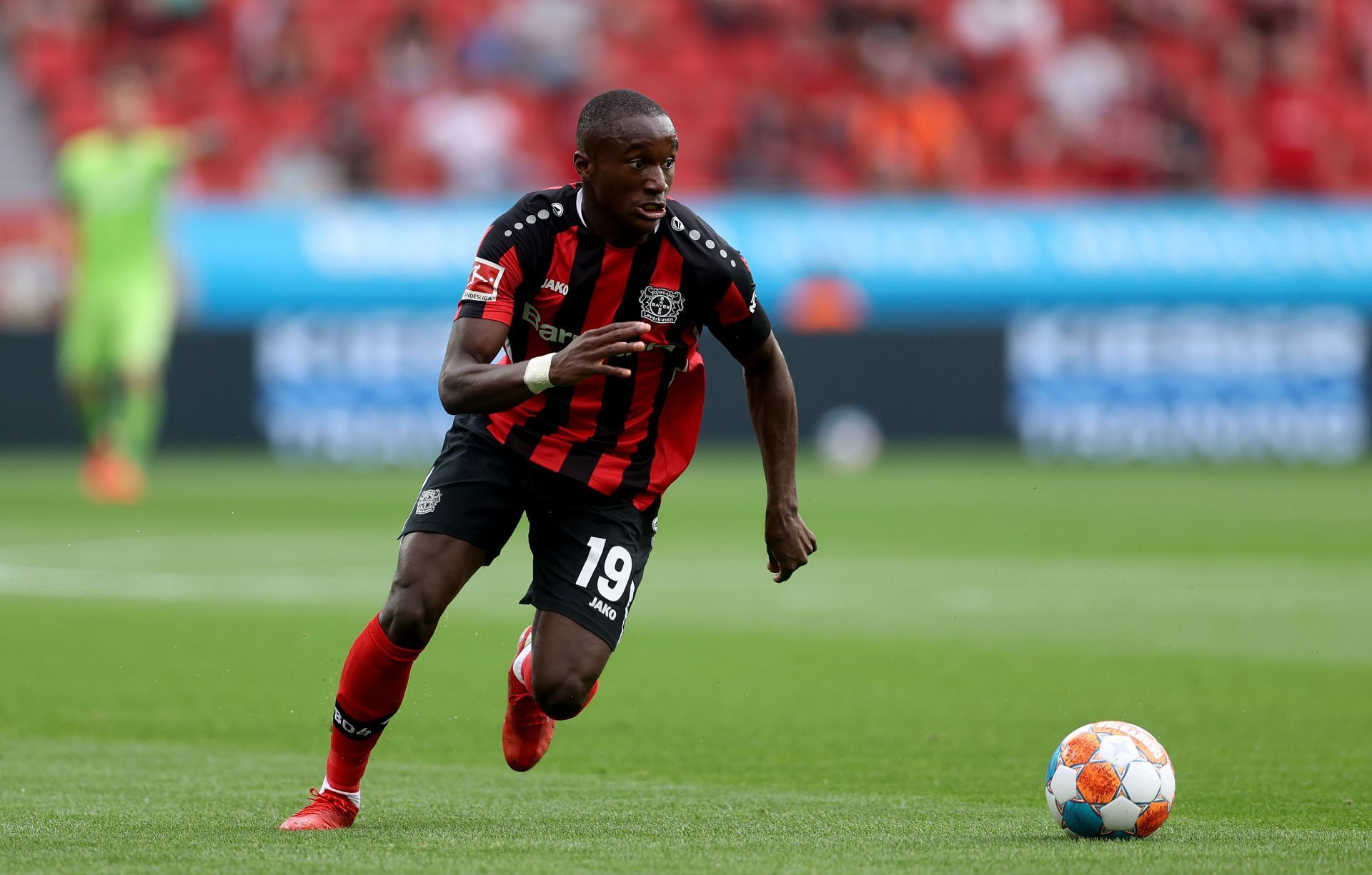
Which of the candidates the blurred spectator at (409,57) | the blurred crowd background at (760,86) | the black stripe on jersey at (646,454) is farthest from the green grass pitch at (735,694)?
the blurred spectator at (409,57)

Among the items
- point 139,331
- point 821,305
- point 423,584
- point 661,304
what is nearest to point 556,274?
point 661,304

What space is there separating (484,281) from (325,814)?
140cm

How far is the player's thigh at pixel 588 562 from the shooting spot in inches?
213

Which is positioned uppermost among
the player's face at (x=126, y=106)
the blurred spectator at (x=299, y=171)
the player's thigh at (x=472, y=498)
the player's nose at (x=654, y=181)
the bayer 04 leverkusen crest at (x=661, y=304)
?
the player's nose at (x=654, y=181)

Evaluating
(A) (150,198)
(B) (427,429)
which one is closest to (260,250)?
(B) (427,429)

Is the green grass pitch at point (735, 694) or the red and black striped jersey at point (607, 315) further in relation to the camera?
the red and black striped jersey at point (607, 315)

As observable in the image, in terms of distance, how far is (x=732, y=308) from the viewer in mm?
5344

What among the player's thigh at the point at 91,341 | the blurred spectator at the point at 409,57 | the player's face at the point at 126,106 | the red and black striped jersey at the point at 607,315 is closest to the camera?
the red and black striped jersey at the point at 607,315

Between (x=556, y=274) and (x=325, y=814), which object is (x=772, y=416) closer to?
(x=556, y=274)

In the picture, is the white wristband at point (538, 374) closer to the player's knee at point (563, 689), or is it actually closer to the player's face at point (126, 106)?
the player's knee at point (563, 689)

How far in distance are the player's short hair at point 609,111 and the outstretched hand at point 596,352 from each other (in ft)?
2.02

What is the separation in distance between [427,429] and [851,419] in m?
4.56

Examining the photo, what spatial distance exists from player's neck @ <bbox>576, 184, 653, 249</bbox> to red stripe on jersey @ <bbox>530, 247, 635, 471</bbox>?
3 cm

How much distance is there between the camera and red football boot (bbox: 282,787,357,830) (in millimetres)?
4980
